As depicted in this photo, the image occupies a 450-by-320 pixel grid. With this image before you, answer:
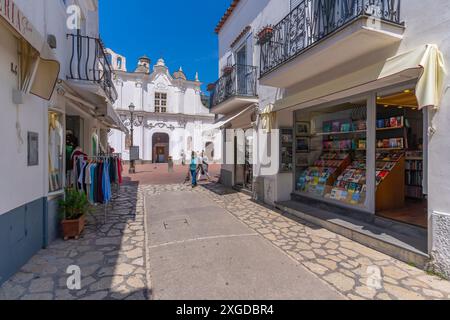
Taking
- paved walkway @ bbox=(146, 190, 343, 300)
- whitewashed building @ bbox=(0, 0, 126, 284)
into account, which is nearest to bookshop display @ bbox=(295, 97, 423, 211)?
paved walkway @ bbox=(146, 190, 343, 300)

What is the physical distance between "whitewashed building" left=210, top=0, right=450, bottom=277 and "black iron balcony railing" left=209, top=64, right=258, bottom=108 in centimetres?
4

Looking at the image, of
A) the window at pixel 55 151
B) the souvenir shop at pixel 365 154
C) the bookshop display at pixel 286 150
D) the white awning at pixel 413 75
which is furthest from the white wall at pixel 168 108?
the white awning at pixel 413 75

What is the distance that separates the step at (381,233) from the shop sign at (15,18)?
567 cm

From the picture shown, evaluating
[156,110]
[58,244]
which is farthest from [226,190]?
[156,110]

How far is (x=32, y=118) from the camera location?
364 cm

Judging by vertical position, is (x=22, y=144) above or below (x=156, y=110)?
below

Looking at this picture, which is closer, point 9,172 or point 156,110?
point 9,172

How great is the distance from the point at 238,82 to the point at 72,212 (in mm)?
6425

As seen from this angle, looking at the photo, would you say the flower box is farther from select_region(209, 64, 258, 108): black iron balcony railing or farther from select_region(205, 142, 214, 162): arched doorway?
select_region(205, 142, 214, 162): arched doorway

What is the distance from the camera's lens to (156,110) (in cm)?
2783

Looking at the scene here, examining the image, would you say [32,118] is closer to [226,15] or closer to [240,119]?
[240,119]

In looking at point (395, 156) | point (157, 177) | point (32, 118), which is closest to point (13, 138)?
point (32, 118)
